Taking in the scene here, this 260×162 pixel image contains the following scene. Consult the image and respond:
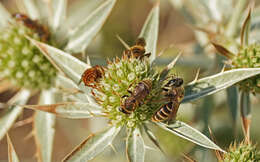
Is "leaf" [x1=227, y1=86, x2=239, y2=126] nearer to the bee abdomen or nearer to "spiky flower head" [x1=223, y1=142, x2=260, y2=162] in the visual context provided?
"spiky flower head" [x1=223, y1=142, x2=260, y2=162]

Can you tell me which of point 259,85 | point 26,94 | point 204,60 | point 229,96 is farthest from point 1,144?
point 259,85

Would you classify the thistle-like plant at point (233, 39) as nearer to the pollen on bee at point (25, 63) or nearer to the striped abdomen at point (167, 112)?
the striped abdomen at point (167, 112)

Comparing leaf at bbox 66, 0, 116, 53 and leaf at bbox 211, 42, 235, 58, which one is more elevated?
leaf at bbox 66, 0, 116, 53

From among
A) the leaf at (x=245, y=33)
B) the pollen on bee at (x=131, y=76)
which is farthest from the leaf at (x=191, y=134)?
the leaf at (x=245, y=33)

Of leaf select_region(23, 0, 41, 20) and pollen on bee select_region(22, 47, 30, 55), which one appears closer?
pollen on bee select_region(22, 47, 30, 55)

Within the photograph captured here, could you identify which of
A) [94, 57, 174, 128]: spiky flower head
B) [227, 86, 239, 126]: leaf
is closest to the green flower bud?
[94, 57, 174, 128]: spiky flower head

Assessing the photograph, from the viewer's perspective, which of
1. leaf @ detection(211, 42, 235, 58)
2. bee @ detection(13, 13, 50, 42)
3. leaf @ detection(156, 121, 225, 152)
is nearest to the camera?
leaf @ detection(156, 121, 225, 152)

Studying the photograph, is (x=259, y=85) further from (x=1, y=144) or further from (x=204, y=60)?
(x=1, y=144)
